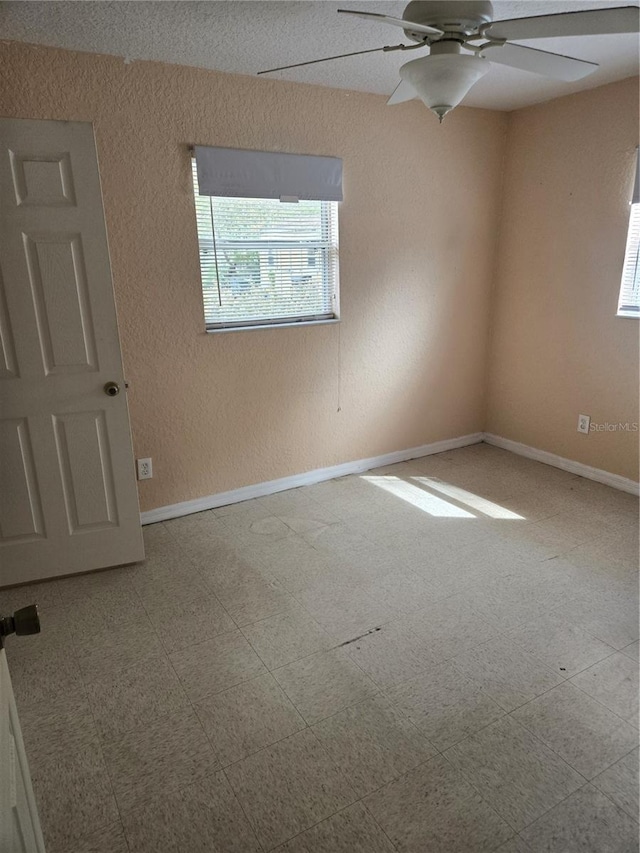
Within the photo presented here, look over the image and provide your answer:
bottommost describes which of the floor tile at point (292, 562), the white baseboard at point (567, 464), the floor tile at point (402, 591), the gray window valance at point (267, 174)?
the floor tile at point (402, 591)

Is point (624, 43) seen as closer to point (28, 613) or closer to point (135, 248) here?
point (135, 248)

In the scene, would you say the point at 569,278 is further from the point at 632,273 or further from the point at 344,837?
the point at 344,837

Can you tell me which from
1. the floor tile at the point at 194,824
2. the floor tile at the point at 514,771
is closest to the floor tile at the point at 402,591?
the floor tile at the point at 514,771

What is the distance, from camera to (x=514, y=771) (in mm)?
1594

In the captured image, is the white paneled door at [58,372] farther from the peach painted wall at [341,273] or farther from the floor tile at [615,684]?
the floor tile at [615,684]

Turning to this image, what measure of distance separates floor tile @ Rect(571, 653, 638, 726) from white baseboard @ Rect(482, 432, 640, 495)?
1.71m

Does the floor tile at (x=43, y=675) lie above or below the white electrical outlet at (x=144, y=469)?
below

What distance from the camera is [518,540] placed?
2.90 meters

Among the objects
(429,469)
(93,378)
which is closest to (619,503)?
(429,469)

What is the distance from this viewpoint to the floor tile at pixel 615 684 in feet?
5.95

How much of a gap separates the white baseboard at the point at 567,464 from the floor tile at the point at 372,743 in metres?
2.46

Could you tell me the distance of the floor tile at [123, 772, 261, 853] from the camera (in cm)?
140

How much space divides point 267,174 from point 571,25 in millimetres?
1781

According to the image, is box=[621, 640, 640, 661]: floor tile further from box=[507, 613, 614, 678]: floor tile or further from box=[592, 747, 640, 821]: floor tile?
box=[592, 747, 640, 821]: floor tile
